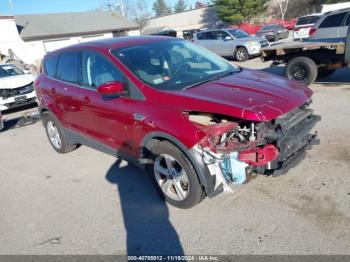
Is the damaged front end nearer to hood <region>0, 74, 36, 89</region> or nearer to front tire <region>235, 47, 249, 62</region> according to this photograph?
hood <region>0, 74, 36, 89</region>

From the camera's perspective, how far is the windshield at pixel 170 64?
13.4ft

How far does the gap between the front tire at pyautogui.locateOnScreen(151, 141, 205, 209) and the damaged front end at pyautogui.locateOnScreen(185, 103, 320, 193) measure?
205 mm

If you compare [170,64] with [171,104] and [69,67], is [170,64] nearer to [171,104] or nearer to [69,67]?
[171,104]

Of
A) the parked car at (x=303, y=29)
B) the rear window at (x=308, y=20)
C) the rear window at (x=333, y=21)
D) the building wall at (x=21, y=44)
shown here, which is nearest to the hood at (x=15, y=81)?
the rear window at (x=333, y=21)

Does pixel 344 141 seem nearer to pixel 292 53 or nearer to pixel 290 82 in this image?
pixel 290 82

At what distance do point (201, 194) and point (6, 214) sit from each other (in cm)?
248

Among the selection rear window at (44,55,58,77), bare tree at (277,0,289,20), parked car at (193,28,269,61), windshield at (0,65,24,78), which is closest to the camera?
rear window at (44,55,58,77)

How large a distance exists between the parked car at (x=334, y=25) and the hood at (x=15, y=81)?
9.42 m

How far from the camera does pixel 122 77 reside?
4137 mm

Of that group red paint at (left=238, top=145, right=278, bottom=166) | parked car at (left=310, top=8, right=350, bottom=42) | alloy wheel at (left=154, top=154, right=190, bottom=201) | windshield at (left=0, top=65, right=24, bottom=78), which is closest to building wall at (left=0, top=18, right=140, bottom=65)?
windshield at (left=0, top=65, right=24, bottom=78)

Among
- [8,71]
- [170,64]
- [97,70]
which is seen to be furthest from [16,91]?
[170,64]

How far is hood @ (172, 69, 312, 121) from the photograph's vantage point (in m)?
3.31

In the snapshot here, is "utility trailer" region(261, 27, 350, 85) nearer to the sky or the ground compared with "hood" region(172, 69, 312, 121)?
nearer to the ground

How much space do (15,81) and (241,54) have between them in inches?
404
